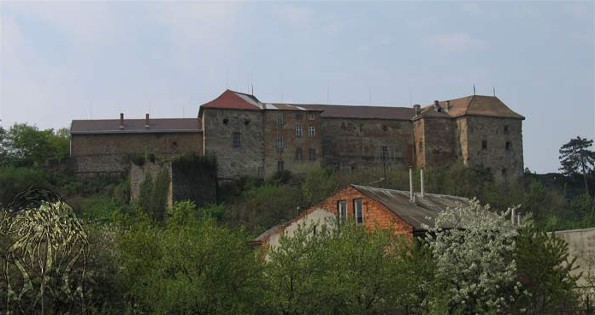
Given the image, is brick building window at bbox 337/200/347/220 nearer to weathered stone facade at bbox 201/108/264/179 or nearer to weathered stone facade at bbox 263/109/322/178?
weathered stone facade at bbox 201/108/264/179

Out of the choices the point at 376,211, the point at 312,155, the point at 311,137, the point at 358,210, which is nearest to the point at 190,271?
the point at 376,211

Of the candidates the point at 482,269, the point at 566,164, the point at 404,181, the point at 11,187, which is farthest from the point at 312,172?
the point at 482,269

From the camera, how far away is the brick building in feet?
98.1

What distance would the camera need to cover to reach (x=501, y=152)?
8062 centimetres

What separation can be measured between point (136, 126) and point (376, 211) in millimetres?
49509

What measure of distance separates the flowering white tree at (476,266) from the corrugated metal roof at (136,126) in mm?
51075

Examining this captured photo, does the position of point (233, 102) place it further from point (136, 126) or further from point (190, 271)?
point (190, 271)

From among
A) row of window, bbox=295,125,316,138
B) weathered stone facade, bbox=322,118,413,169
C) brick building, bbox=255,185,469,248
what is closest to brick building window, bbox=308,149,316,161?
row of window, bbox=295,125,316,138

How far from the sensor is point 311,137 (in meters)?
77.6

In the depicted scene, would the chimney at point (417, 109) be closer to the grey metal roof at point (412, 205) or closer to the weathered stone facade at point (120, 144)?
the weathered stone facade at point (120, 144)

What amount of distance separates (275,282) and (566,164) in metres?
72.0

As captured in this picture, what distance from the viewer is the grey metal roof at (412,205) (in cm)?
3045

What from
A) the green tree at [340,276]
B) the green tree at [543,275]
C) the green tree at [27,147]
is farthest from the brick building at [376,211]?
the green tree at [27,147]

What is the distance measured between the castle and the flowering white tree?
1897 inches
